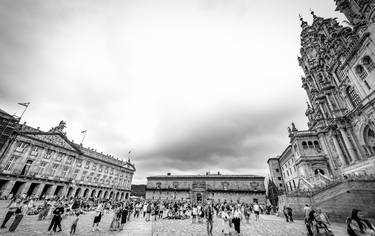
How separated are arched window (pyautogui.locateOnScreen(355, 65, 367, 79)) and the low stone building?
118ft

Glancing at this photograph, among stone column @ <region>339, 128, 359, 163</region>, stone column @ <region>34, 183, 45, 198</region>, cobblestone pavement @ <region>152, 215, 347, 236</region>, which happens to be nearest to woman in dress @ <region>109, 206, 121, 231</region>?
cobblestone pavement @ <region>152, 215, 347, 236</region>

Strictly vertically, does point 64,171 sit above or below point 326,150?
below

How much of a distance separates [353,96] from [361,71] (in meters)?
3.78

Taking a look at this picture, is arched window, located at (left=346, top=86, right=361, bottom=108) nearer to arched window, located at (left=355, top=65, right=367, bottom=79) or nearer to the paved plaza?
arched window, located at (left=355, top=65, right=367, bottom=79)

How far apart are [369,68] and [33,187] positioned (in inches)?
2597

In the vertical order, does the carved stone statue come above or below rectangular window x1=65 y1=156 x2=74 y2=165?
above

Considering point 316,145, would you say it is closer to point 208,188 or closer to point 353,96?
point 353,96

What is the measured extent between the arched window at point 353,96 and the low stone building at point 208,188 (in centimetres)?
3216

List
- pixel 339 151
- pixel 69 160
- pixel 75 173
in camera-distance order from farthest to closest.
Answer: pixel 75 173, pixel 69 160, pixel 339 151

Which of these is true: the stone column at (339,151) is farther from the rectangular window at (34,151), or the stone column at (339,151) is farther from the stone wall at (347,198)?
the rectangular window at (34,151)

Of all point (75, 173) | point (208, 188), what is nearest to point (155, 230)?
point (208, 188)

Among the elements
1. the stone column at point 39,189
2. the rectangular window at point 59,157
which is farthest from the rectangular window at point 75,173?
the stone column at point 39,189

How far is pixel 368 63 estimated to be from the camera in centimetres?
2041

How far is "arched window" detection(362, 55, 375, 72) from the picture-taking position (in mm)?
19702
